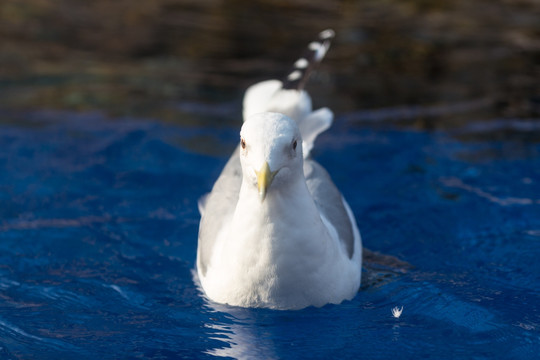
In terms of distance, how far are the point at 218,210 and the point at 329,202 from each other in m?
0.66

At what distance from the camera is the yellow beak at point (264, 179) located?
3311 millimetres

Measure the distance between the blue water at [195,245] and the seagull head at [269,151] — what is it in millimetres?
760

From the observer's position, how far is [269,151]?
3346mm

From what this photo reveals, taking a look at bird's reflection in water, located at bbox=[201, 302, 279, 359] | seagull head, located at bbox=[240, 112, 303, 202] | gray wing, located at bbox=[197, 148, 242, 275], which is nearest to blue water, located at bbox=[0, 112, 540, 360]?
bird's reflection in water, located at bbox=[201, 302, 279, 359]

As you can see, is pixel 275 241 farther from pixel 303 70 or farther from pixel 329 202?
pixel 303 70

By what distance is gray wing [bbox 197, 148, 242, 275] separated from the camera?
432cm

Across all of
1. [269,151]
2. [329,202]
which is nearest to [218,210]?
[329,202]

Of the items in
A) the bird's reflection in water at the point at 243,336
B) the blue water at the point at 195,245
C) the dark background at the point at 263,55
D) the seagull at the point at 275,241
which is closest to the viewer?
the seagull at the point at 275,241

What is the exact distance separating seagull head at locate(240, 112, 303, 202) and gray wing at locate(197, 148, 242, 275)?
0.83 meters

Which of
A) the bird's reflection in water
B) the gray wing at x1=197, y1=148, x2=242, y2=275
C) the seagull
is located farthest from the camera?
the gray wing at x1=197, y1=148, x2=242, y2=275

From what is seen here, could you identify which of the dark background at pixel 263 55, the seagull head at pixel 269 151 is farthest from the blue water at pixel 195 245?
the seagull head at pixel 269 151

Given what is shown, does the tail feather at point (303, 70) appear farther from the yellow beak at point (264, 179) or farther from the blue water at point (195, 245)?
the yellow beak at point (264, 179)

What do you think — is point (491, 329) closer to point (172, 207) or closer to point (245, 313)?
point (245, 313)

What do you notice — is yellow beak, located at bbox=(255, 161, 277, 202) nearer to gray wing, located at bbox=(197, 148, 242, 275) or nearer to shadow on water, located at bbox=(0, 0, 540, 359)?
shadow on water, located at bbox=(0, 0, 540, 359)
